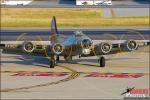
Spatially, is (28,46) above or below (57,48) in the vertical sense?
above

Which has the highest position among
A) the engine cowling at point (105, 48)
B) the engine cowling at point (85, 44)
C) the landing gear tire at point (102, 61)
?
the engine cowling at point (85, 44)

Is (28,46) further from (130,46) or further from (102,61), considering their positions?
(130,46)

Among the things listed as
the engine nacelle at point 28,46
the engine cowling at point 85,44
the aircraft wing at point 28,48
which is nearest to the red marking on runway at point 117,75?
the engine cowling at point 85,44

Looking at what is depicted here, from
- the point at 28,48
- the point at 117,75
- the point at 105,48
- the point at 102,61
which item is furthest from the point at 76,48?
the point at 117,75

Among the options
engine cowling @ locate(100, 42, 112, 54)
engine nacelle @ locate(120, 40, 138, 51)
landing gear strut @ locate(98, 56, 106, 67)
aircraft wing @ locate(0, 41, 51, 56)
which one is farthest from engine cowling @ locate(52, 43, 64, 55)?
engine nacelle @ locate(120, 40, 138, 51)

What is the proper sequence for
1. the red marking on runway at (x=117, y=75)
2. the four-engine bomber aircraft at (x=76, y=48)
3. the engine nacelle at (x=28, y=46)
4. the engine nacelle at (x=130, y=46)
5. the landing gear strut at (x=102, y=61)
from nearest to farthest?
the red marking on runway at (x=117, y=75) → the four-engine bomber aircraft at (x=76, y=48) → the engine nacelle at (x=28, y=46) → the engine nacelle at (x=130, y=46) → the landing gear strut at (x=102, y=61)

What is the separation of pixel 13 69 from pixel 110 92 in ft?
47.9

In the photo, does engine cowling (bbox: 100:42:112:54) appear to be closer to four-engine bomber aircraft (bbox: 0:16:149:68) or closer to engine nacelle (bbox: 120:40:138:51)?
four-engine bomber aircraft (bbox: 0:16:149:68)

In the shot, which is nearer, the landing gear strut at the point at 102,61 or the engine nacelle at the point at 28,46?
the engine nacelle at the point at 28,46

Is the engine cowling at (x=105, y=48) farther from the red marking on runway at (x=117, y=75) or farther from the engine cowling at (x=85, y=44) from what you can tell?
the red marking on runway at (x=117, y=75)

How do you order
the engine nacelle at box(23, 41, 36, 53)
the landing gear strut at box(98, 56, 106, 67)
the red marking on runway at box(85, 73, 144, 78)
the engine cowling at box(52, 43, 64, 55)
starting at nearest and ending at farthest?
the red marking on runway at box(85, 73, 144, 78) < the engine cowling at box(52, 43, 64, 55) < the engine nacelle at box(23, 41, 36, 53) < the landing gear strut at box(98, 56, 106, 67)

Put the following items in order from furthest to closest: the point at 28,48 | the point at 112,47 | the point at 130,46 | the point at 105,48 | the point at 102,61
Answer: the point at 102,61 < the point at 112,47 < the point at 130,46 < the point at 105,48 < the point at 28,48

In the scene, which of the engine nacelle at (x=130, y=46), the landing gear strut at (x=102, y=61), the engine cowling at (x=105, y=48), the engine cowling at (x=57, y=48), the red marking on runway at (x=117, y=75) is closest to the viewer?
the red marking on runway at (x=117, y=75)

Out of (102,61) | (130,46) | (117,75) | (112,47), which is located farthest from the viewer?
(102,61)
